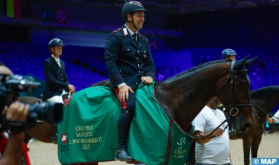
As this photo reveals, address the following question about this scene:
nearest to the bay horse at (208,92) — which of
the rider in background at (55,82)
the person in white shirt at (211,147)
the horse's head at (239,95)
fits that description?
the horse's head at (239,95)

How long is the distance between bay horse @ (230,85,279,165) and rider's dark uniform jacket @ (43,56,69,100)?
288cm

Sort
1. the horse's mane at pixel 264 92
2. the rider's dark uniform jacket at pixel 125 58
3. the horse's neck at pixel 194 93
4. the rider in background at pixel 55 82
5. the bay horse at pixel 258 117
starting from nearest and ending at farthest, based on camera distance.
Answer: the horse's neck at pixel 194 93, the rider's dark uniform jacket at pixel 125 58, the rider in background at pixel 55 82, the bay horse at pixel 258 117, the horse's mane at pixel 264 92

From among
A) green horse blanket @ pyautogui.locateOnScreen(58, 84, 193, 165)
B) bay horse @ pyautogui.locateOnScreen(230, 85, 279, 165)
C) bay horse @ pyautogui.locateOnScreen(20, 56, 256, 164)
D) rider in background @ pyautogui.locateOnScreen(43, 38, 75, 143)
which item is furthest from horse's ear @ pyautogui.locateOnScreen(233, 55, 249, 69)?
bay horse @ pyautogui.locateOnScreen(230, 85, 279, 165)

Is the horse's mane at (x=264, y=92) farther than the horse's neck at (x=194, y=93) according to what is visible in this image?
Yes

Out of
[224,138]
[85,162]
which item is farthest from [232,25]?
[85,162]

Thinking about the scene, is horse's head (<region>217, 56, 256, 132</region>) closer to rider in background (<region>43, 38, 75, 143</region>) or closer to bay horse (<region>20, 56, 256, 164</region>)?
bay horse (<region>20, 56, 256, 164</region>)

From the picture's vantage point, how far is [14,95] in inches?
87.1

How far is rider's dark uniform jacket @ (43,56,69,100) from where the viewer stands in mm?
6844

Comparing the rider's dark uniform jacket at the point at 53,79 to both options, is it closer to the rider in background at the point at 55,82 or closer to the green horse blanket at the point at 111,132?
the rider in background at the point at 55,82

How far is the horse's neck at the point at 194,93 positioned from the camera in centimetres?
450

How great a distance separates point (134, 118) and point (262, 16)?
14.8 m

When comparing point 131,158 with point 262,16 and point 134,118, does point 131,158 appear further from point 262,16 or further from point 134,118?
point 262,16

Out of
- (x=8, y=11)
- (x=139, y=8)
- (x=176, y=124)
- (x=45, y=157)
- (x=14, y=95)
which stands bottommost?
(x=45, y=157)

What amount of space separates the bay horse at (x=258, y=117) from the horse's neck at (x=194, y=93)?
3.68 m
